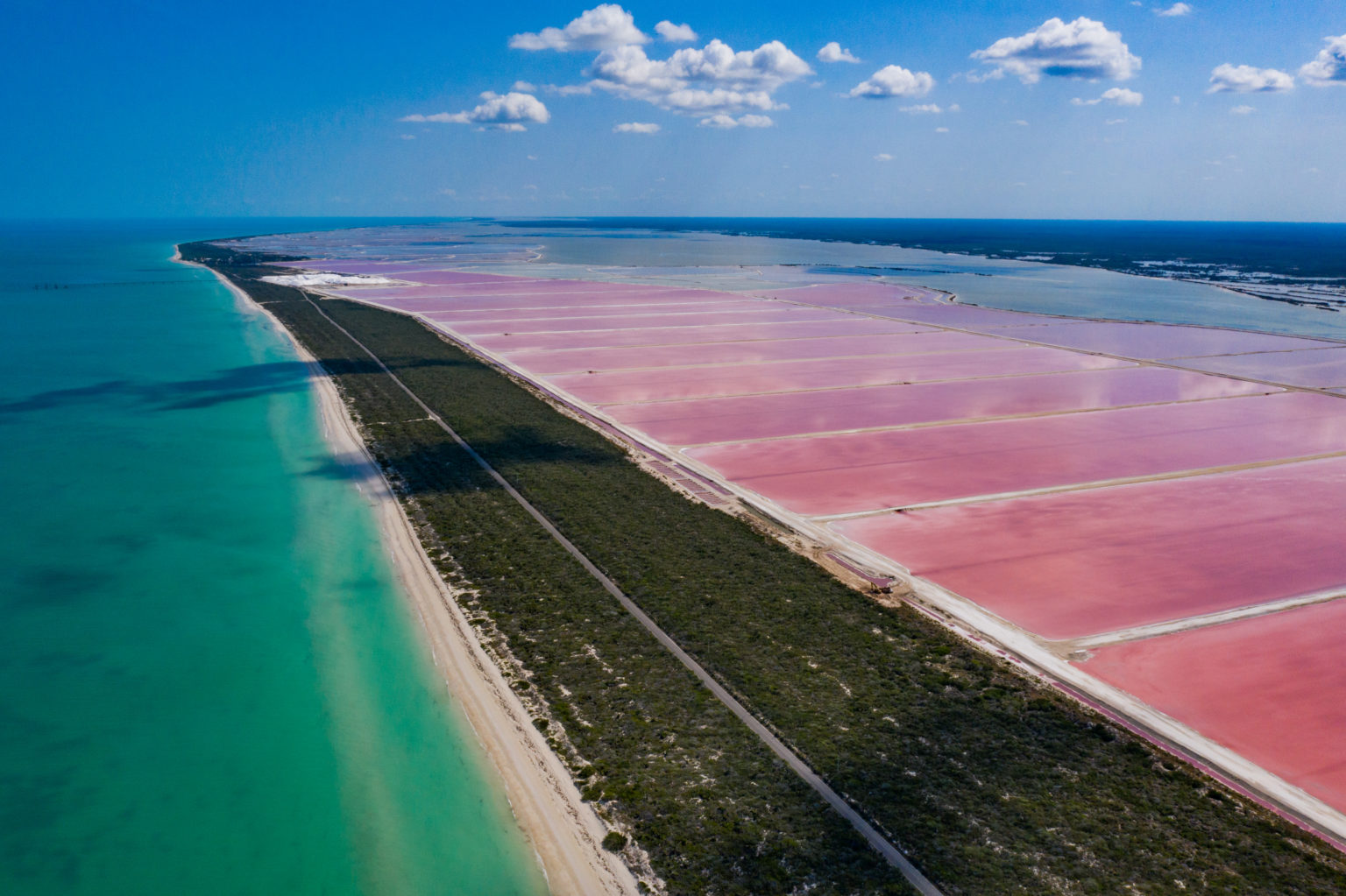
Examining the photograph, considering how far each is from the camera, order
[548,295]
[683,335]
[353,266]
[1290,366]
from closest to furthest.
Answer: [1290,366]
[683,335]
[548,295]
[353,266]

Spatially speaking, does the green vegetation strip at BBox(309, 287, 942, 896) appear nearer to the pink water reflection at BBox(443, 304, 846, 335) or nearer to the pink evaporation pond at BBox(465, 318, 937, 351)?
the pink evaporation pond at BBox(465, 318, 937, 351)

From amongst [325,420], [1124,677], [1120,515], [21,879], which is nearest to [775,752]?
[1124,677]

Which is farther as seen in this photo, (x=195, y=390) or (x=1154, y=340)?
(x=1154, y=340)

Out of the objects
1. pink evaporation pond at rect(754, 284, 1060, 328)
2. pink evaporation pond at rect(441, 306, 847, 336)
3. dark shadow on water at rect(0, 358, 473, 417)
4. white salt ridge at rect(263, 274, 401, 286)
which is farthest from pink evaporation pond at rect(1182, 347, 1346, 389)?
white salt ridge at rect(263, 274, 401, 286)

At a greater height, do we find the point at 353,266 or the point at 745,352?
the point at 353,266

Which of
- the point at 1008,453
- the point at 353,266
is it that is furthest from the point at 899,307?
the point at 353,266

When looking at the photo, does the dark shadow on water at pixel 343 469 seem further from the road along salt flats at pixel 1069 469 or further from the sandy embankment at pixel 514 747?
the road along salt flats at pixel 1069 469

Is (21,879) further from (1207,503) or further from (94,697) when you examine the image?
(1207,503)

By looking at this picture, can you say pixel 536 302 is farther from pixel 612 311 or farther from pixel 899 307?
pixel 899 307
